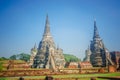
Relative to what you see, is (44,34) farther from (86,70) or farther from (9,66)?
(86,70)

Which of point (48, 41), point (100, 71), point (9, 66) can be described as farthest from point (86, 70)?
point (48, 41)

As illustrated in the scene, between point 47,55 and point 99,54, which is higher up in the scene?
point 99,54

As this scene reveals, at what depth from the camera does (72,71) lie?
137ft

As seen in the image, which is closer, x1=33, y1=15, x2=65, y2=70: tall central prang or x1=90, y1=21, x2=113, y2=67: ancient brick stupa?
x1=33, y1=15, x2=65, y2=70: tall central prang

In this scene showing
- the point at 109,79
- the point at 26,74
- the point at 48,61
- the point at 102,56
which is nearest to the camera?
the point at 109,79

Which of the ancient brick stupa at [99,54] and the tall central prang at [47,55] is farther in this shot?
the ancient brick stupa at [99,54]

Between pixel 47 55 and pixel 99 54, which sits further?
pixel 99 54

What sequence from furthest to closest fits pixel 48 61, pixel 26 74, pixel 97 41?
pixel 97 41 → pixel 48 61 → pixel 26 74

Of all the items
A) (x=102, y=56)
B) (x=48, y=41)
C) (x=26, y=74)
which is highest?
(x=48, y=41)

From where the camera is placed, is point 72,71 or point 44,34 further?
point 44,34

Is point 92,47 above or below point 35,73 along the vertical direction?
above

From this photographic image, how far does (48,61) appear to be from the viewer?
51375 mm

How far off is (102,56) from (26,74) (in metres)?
32.2

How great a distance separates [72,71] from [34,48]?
3475 cm
